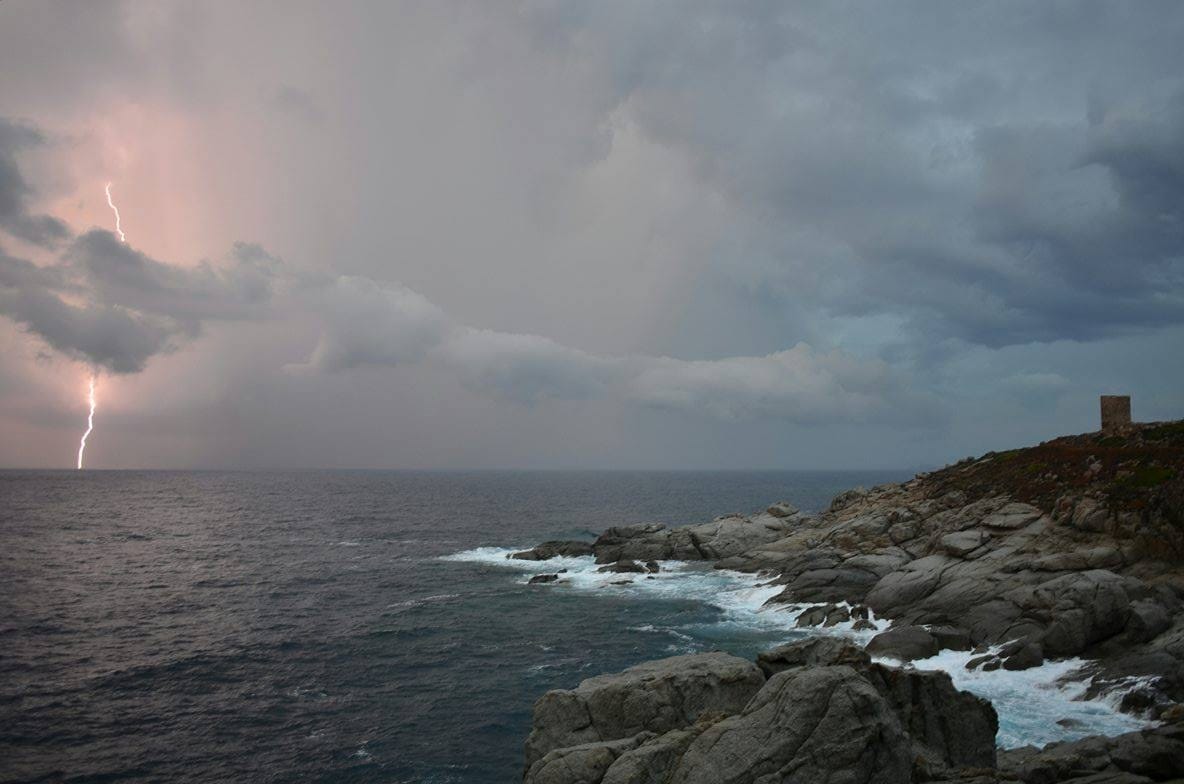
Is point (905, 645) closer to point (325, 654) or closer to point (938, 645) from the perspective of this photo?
point (938, 645)

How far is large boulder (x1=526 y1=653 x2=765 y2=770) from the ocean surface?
5.52 m

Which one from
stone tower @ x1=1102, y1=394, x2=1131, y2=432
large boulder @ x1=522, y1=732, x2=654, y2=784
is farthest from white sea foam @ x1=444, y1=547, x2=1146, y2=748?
stone tower @ x1=1102, y1=394, x2=1131, y2=432

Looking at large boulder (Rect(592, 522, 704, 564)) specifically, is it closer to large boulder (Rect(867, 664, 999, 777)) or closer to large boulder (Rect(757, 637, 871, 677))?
large boulder (Rect(757, 637, 871, 677))

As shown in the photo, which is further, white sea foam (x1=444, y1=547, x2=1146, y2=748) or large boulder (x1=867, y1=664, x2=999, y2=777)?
white sea foam (x1=444, y1=547, x2=1146, y2=748)

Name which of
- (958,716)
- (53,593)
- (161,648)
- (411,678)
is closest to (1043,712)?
(958,716)

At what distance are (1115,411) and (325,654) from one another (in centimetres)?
7604

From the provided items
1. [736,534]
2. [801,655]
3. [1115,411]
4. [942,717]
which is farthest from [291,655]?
[1115,411]

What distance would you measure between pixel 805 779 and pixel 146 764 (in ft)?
97.3

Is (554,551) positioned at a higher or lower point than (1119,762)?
lower

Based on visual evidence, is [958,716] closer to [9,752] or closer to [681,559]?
[9,752]

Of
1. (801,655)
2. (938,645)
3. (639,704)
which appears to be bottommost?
(938,645)

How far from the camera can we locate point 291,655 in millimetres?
46062

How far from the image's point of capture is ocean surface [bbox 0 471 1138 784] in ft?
101

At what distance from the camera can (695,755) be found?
19.1 meters
